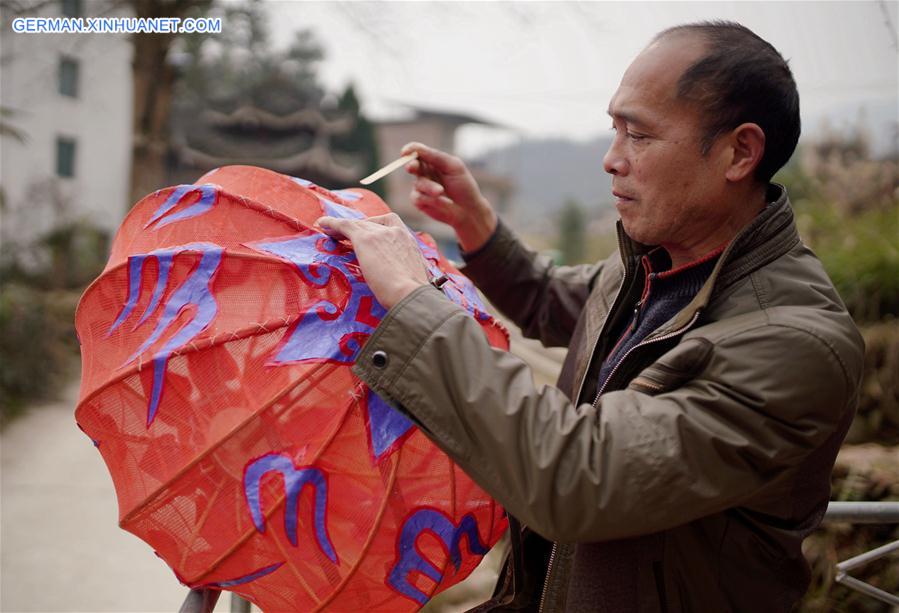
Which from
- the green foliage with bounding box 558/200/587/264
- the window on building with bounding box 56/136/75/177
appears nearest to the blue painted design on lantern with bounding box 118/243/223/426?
the window on building with bounding box 56/136/75/177

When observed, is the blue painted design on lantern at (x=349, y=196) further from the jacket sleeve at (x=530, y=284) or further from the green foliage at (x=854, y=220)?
the green foliage at (x=854, y=220)

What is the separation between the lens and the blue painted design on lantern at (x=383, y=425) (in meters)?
1.47

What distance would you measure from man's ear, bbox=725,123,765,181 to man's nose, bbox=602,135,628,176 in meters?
0.20

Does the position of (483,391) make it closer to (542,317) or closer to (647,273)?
(647,273)

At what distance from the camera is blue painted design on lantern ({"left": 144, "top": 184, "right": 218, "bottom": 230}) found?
161 centimetres

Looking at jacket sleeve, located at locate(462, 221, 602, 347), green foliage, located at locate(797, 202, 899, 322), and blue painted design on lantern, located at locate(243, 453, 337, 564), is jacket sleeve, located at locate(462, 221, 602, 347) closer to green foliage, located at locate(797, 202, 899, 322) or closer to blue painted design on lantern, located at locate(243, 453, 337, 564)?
blue painted design on lantern, located at locate(243, 453, 337, 564)

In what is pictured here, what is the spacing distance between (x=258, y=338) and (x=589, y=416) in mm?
616

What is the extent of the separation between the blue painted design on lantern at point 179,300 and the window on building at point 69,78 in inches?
861

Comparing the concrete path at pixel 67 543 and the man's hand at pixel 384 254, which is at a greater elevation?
the man's hand at pixel 384 254

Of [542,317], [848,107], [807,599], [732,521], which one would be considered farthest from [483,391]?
[848,107]

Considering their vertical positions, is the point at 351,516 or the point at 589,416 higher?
the point at 589,416

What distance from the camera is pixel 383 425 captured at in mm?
1481

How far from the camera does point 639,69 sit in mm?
1544

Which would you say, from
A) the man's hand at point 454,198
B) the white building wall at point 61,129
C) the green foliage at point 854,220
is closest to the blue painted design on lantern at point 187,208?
the man's hand at point 454,198
